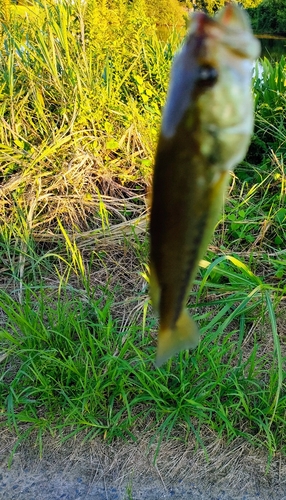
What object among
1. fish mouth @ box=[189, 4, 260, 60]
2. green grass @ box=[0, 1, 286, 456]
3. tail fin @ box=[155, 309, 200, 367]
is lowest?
green grass @ box=[0, 1, 286, 456]

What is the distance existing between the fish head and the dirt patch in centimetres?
172

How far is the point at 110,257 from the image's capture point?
2.68 meters

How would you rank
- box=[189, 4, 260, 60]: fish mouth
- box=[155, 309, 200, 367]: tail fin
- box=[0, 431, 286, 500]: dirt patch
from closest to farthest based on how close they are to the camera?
box=[189, 4, 260, 60]: fish mouth → box=[155, 309, 200, 367]: tail fin → box=[0, 431, 286, 500]: dirt patch

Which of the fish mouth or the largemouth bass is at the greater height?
the fish mouth

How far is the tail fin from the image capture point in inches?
23.3

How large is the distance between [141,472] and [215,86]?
1.89m

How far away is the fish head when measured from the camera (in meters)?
0.41

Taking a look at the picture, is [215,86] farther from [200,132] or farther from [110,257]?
[110,257]

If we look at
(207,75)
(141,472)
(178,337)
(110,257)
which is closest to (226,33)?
(207,75)

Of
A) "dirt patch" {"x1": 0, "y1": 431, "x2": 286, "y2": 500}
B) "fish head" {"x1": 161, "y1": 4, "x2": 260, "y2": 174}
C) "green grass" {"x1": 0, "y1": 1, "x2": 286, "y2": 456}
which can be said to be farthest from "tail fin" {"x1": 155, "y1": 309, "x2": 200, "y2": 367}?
"dirt patch" {"x1": 0, "y1": 431, "x2": 286, "y2": 500}

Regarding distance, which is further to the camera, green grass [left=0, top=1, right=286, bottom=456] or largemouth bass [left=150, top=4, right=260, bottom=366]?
green grass [left=0, top=1, right=286, bottom=456]

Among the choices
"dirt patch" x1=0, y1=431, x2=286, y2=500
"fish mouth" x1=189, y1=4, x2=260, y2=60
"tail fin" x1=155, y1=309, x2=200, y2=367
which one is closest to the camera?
"fish mouth" x1=189, y1=4, x2=260, y2=60

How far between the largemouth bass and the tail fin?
0.10 meters

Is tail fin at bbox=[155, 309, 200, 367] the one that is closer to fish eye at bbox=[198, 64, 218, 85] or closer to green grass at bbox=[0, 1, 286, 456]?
fish eye at bbox=[198, 64, 218, 85]
